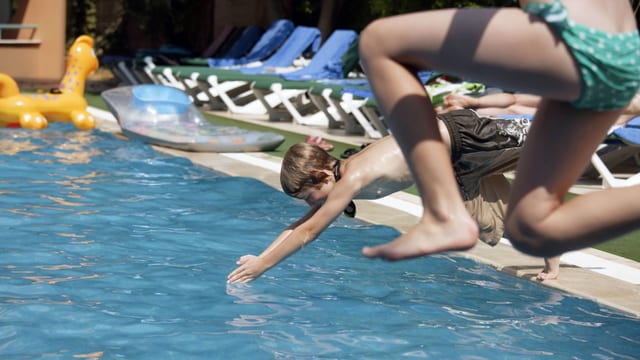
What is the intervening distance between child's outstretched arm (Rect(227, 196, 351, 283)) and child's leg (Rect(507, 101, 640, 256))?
1.57m

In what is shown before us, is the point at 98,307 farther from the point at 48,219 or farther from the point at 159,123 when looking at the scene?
the point at 159,123

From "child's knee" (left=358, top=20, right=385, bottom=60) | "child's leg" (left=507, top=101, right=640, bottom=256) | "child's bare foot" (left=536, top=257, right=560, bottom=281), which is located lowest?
"child's bare foot" (left=536, top=257, right=560, bottom=281)

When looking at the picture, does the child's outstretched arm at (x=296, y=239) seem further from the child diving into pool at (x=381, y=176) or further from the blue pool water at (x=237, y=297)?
the blue pool water at (x=237, y=297)

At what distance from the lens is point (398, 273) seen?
6.76 m

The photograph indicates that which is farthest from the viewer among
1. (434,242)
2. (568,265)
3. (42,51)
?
(42,51)

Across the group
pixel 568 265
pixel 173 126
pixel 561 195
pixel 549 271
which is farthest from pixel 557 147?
pixel 173 126

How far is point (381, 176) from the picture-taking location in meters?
5.01

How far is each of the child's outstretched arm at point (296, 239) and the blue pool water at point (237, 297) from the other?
42 cm

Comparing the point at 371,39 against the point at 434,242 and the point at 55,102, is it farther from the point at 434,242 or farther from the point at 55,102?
the point at 55,102

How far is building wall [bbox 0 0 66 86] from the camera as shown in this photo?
20156 mm

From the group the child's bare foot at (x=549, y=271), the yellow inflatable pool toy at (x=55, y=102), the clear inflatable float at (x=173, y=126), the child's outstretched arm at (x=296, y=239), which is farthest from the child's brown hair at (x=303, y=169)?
the yellow inflatable pool toy at (x=55, y=102)

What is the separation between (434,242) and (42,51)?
18.3 m

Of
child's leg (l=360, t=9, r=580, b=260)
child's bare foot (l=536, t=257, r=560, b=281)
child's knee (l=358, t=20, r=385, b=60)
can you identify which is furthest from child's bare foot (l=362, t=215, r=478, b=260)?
child's bare foot (l=536, t=257, r=560, b=281)

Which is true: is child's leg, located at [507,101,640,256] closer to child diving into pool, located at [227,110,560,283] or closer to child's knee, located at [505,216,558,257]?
child's knee, located at [505,216,558,257]
